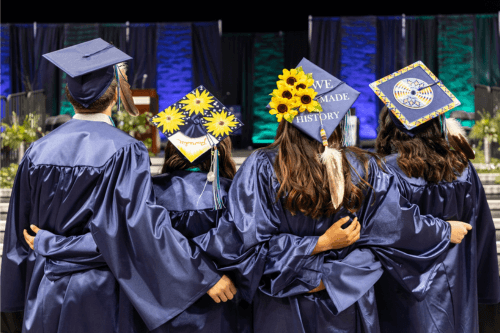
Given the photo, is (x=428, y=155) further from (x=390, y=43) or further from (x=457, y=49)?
(x=457, y=49)

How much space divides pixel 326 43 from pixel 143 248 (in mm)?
8282

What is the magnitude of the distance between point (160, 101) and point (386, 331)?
7.99 meters

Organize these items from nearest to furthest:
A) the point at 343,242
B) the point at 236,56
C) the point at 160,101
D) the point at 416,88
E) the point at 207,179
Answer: the point at 343,242, the point at 207,179, the point at 416,88, the point at 160,101, the point at 236,56

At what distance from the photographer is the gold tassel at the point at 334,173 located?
1748mm

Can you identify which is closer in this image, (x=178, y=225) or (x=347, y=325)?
(x=347, y=325)

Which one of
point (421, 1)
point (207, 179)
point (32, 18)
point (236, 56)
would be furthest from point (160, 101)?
point (207, 179)

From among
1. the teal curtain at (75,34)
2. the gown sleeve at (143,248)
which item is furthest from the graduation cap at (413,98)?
the teal curtain at (75,34)

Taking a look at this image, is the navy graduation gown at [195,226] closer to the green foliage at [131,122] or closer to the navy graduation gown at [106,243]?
the navy graduation gown at [106,243]

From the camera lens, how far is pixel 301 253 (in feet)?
5.89

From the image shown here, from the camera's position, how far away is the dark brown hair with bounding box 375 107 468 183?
220 cm

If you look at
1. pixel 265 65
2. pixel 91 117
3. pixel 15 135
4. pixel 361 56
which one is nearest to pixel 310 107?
pixel 91 117

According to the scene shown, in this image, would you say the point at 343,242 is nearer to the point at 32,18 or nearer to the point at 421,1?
the point at 421,1

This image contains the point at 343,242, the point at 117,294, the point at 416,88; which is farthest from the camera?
the point at 416,88

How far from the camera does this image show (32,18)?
32.0 ft
